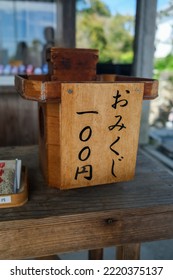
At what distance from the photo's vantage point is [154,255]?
6.11 ft

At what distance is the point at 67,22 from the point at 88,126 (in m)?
2.52

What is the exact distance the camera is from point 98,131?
801mm

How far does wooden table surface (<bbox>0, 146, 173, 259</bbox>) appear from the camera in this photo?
69 cm

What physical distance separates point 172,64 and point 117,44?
4.13 ft

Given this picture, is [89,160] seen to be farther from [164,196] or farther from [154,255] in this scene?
[154,255]

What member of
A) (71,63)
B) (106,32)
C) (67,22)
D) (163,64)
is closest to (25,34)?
(67,22)

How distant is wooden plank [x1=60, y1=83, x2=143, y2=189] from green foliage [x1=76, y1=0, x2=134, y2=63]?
231cm

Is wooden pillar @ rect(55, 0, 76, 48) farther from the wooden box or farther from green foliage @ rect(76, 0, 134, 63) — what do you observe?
the wooden box

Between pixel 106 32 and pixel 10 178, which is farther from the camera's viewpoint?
pixel 106 32

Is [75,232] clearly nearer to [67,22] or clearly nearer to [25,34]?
[67,22]

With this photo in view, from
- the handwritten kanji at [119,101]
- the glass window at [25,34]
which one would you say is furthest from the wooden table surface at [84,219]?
the glass window at [25,34]

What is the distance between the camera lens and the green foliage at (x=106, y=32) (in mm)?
3078

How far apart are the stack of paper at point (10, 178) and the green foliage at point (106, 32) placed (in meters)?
2.47

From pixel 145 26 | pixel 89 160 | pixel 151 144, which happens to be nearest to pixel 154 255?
pixel 151 144
